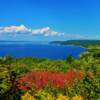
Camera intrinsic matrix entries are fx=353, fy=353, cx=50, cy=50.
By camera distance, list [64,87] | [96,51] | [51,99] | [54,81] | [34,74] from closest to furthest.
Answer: [51,99] < [64,87] < [54,81] < [34,74] < [96,51]

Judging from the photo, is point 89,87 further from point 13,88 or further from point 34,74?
point 34,74

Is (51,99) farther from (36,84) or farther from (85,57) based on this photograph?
(85,57)

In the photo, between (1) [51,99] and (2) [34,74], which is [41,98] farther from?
(2) [34,74]

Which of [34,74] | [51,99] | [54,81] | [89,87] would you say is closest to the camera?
[51,99]

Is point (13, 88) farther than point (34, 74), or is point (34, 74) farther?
point (34, 74)

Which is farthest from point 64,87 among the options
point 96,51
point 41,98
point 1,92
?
point 96,51

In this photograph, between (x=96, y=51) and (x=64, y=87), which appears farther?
(x=96, y=51)

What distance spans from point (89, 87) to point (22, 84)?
3851 mm

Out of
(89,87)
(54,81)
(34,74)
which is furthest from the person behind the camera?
(34,74)

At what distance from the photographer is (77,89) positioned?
1850 cm

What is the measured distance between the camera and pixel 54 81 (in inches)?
917

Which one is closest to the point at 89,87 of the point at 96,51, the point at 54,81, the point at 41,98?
the point at 41,98

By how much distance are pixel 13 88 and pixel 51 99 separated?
4.71 metres

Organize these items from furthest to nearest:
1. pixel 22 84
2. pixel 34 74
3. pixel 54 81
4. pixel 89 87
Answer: pixel 34 74 < pixel 54 81 < pixel 22 84 < pixel 89 87
